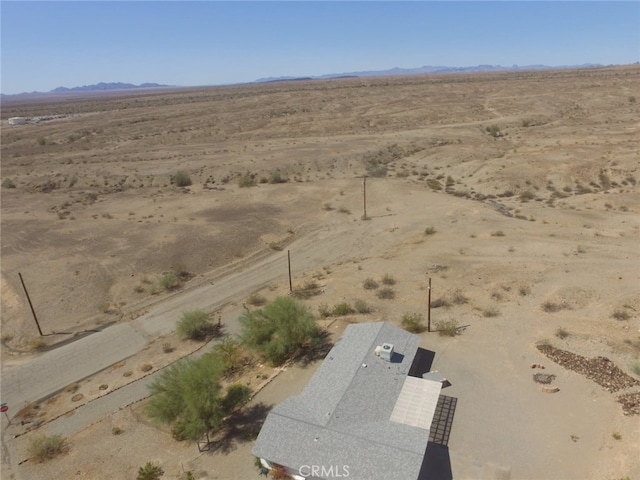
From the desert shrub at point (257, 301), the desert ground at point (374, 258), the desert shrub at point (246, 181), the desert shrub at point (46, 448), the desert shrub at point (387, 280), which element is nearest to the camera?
the desert ground at point (374, 258)

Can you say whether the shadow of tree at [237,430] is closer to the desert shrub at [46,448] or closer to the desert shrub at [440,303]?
the desert shrub at [46,448]

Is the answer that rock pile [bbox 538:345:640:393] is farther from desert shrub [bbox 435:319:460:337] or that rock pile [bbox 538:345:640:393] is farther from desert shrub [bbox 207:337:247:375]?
desert shrub [bbox 207:337:247:375]

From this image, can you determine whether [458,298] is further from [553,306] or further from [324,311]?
[324,311]

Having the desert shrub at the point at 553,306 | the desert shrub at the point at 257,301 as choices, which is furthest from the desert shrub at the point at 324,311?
the desert shrub at the point at 553,306

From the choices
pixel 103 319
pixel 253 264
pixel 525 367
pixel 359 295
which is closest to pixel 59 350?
pixel 103 319

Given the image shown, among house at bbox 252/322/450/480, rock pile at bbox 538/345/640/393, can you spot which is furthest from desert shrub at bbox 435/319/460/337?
house at bbox 252/322/450/480

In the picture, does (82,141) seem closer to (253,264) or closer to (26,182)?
(26,182)
